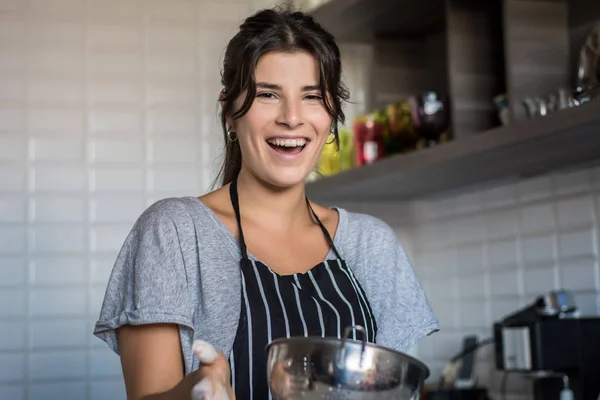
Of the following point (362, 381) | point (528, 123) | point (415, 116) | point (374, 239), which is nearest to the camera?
point (362, 381)

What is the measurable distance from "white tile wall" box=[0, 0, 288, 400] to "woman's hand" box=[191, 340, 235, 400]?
1.92 metres

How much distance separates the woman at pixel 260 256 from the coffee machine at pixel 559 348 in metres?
0.67

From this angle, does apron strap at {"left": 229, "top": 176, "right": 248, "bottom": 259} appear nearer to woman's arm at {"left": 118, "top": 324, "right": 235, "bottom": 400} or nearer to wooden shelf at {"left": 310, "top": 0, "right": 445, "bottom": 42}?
woman's arm at {"left": 118, "top": 324, "right": 235, "bottom": 400}

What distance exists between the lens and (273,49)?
1.48m

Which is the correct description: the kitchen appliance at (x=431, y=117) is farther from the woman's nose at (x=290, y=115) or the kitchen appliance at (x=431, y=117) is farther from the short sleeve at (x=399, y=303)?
the woman's nose at (x=290, y=115)

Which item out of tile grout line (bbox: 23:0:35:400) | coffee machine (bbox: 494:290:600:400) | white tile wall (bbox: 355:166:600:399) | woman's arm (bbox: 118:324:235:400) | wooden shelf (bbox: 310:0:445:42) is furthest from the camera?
tile grout line (bbox: 23:0:35:400)

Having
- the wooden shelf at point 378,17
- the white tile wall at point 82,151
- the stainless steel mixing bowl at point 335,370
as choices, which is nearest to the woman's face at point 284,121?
the stainless steel mixing bowl at point 335,370

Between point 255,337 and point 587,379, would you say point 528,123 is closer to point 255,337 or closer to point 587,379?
point 587,379

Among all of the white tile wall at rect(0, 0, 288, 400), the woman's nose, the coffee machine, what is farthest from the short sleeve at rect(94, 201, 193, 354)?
the white tile wall at rect(0, 0, 288, 400)

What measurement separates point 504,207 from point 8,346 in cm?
143

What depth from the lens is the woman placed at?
4.41ft

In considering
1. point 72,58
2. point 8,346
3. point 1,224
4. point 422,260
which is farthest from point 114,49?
point 422,260

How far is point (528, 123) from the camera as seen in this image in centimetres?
191

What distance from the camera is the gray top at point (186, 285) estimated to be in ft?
4.39
